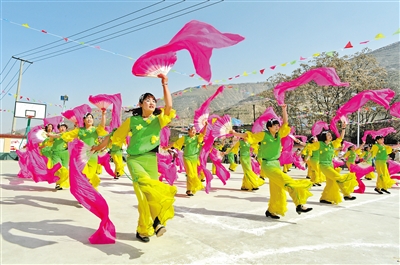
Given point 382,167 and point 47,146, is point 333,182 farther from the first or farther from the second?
point 47,146

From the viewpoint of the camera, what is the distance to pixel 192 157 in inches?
288

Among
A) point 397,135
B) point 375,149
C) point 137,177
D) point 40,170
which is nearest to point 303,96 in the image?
point 397,135

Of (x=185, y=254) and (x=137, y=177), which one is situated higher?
(x=137, y=177)

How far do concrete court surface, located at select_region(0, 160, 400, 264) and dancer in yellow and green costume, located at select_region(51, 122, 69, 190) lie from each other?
1124mm

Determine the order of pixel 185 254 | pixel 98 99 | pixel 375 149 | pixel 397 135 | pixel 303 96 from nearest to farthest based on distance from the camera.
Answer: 1. pixel 185 254
2. pixel 98 99
3. pixel 375 149
4. pixel 397 135
5. pixel 303 96

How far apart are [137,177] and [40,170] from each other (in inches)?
203

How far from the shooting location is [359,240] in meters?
3.87

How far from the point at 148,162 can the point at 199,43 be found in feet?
5.10

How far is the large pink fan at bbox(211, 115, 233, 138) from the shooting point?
6.77 meters

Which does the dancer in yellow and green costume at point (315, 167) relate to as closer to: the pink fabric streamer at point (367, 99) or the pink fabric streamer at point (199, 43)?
the pink fabric streamer at point (367, 99)

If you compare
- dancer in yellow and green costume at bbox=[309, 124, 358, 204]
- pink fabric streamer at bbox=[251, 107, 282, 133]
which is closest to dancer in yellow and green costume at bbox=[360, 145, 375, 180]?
dancer in yellow and green costume at bbox=[309, 124, 358, 204]

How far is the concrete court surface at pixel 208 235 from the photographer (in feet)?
10.2

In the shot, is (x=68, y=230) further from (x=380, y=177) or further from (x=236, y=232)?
(x=380, y=177)

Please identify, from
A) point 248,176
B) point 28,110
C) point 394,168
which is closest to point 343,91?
point 394,168
